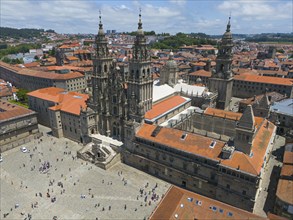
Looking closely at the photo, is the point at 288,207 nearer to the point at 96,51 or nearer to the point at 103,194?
the point at 103,194

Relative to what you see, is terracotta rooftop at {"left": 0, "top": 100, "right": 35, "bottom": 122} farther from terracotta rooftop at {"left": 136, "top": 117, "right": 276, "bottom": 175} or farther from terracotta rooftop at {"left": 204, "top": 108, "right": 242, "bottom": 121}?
terracotta rooftop at {"left": 204, "top": 108, "right": 242, "bottom": 121}

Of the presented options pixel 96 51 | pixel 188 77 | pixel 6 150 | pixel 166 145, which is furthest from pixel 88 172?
pixel 188 77

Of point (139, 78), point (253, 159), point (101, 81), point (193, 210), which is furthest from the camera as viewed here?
point (101, 81)

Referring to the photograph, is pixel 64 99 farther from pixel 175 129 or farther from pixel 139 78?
pixel 175 129

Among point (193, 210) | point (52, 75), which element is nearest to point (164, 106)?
point (193, 210)

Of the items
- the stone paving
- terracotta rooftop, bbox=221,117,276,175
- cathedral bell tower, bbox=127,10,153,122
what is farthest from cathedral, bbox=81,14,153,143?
the stone paving

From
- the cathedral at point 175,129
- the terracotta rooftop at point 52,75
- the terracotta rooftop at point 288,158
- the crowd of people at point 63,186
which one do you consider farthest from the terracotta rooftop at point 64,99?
the terracotta rooftop at point 288,158
